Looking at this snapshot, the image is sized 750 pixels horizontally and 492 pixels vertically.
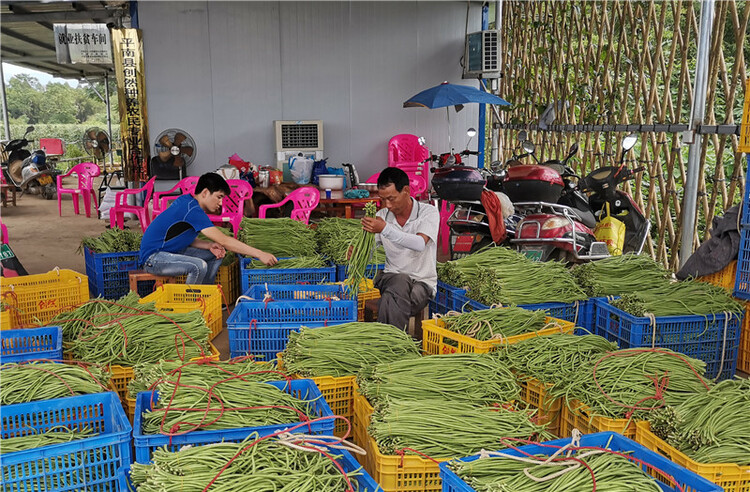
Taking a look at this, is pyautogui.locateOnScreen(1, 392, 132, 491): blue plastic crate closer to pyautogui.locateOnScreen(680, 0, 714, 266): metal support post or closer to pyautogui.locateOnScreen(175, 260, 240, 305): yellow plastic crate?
pyautogui.locateOnScreen(175, 260, 240, 305): yellow plastic crate

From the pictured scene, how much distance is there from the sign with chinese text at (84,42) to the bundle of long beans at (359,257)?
7.52 metres

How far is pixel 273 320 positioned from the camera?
359 centimetres

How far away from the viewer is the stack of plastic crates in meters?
3.39

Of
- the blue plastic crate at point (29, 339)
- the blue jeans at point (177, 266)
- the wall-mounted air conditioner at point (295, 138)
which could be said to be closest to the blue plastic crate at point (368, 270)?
the blue jeans at point (177, 266)

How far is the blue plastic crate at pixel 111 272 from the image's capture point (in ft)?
17.4

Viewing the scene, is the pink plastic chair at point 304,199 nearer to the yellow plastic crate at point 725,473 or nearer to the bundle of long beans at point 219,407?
the bundle of long beans at point 219,407

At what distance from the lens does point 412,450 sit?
211cm

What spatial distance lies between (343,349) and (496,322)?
35.2 inches

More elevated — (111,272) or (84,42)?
(84,42)

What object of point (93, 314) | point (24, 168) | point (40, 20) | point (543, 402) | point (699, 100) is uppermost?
point (40, 20)

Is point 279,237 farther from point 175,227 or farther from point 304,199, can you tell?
point 304,199

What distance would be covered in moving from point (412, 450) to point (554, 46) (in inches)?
312

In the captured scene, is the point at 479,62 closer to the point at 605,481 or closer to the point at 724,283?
the point at 724,283

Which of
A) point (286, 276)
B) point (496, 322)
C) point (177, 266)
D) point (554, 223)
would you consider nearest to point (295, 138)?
point (177, 266)
